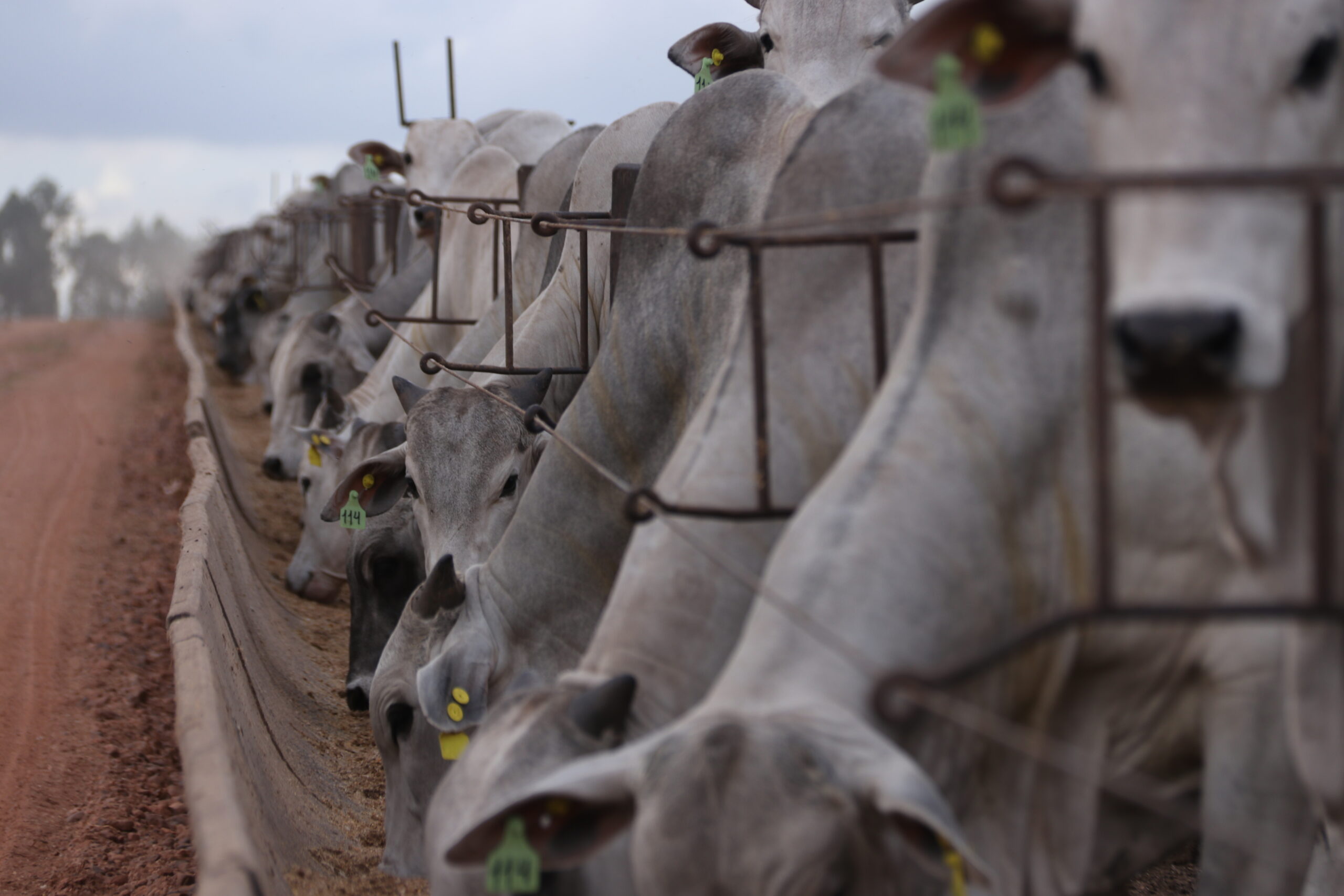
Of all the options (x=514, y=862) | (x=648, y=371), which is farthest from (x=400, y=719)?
(x=514, y=862)

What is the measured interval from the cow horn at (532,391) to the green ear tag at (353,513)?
2.49 ft

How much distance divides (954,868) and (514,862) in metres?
0.79

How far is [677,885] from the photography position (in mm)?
2291

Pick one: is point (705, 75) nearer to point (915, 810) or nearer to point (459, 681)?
point (459, 681)

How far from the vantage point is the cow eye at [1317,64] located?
2275 mm

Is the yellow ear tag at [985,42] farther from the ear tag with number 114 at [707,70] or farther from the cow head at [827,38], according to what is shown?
the ear tag with number 114 at [707,70]

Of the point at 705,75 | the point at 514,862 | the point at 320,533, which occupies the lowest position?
the point at 320,533

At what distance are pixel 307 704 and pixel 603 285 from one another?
2.39m

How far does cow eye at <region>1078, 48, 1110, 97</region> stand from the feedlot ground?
3.06 m

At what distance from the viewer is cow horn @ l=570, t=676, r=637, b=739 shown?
2898 mm

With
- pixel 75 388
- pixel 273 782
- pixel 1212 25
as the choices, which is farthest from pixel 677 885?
pixel 75 388

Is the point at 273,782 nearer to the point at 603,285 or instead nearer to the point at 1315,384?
the point at 603,285

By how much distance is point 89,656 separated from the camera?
7.41 metres

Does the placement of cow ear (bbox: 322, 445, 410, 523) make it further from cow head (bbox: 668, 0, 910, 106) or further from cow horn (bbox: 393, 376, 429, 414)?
cow head (bbox: 668, 0, 910, 106)
